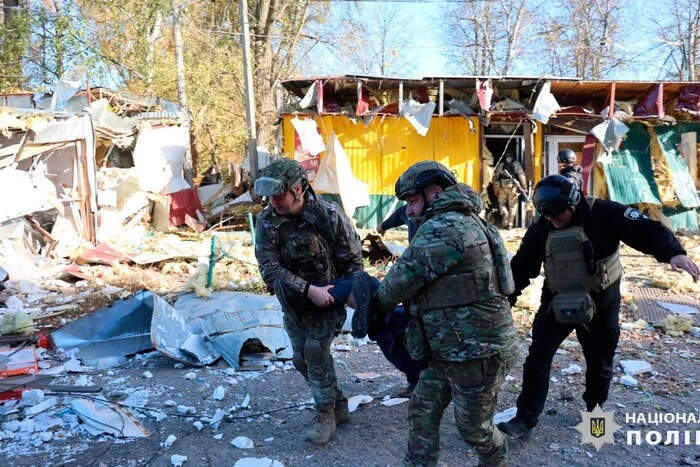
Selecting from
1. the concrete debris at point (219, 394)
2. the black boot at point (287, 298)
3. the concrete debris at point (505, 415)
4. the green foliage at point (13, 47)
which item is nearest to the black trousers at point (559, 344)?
the concrete debris at point (505, 415)

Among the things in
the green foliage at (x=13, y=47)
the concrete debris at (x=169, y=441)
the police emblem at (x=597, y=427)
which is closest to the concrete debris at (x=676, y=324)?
the police emblem at (x=597, y=427)

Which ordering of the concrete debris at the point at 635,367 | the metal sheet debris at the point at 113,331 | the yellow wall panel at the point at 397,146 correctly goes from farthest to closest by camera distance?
the yellow wall panel at the point at 397,146, the metal sheet debris at the point at 113,331, the concrete debris at the point at 635,367

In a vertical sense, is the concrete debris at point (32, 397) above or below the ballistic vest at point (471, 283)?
below

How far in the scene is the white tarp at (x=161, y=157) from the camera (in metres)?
13.4

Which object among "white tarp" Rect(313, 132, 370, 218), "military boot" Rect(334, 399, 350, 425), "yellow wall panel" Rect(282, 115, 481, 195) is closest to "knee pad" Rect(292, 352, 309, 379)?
"military boot" Rect(334, 399, 350, 425)

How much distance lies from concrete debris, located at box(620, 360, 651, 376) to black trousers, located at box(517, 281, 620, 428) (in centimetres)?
128

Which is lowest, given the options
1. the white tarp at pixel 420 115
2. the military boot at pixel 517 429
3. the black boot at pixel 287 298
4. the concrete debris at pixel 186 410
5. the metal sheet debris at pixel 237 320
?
the concrete debris at pixel 186 410

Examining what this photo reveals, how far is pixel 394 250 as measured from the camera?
835cm

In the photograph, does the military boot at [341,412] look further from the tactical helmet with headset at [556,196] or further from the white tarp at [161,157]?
the white tarp at [161,157]

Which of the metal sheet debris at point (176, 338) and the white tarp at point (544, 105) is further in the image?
the white tarp at point (544, 105)

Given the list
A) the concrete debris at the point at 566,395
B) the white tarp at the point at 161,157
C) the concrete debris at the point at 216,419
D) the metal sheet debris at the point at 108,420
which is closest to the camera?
the metal sheet debris at the point at 108,420

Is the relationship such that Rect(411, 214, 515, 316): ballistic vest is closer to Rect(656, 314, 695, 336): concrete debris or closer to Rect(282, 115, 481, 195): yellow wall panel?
Rect(656, 314, 695, 336): concrete debris

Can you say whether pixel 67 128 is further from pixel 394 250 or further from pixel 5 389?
pixel 5 389

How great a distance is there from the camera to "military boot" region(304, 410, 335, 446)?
3.23m
